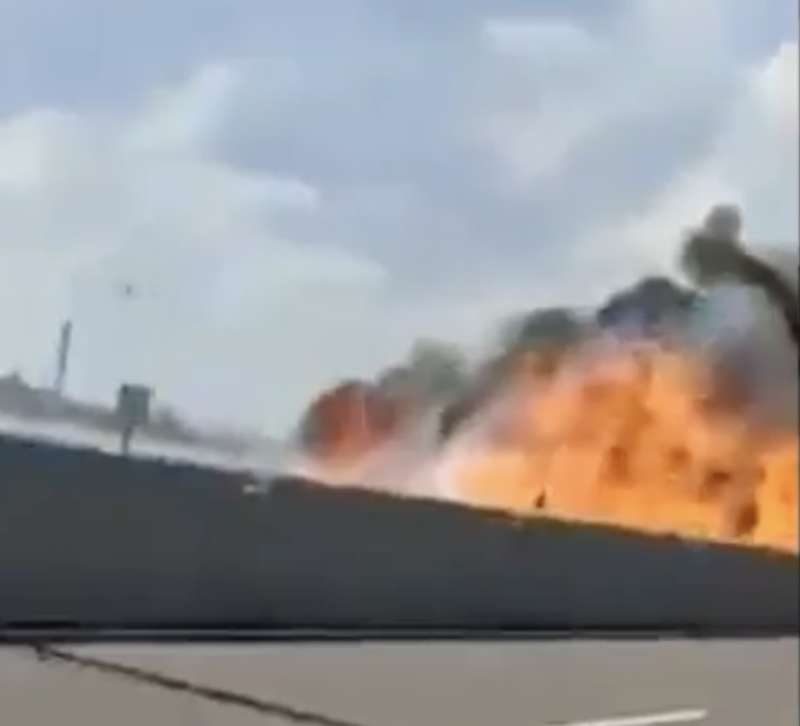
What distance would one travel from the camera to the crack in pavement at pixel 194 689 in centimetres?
1197

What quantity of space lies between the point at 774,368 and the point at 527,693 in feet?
43.8

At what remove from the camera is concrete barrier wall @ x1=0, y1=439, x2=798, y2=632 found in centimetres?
1473

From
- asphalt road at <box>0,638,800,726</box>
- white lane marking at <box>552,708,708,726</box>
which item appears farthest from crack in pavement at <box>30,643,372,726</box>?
white lane marking at <box>552,708,708,726</box>

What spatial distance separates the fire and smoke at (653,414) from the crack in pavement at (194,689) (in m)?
9.91

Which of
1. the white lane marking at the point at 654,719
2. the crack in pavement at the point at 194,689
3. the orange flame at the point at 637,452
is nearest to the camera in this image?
the crack in pavement at the point at 194,689

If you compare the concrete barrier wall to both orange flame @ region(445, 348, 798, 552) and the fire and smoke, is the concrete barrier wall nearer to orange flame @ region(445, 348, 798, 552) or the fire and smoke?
the fire and smoke

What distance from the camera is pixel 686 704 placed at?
49.9 ft

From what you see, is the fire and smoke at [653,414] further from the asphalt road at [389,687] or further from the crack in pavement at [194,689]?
the crack in pavement at [194,689]

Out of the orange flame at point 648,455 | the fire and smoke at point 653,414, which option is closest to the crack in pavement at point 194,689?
the fire and smoke at point 653,414

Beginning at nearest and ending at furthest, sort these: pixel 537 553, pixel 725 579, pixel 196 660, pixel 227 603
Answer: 1. pixel 196 660
2. pixel 227 603
3. pixel 537 553
4. pixel 725 579

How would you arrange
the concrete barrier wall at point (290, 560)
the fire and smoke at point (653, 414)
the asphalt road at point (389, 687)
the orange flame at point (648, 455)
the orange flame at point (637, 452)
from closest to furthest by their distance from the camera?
the asphalt road at point (389, 687) → the concrete barrier wall at point (290, 560) → the fire and smoke at point (653, 414) → the orange flame at point (637, 452) → the orange flame at point (648, 455)

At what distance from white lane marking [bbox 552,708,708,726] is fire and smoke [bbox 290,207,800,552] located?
8.63 m

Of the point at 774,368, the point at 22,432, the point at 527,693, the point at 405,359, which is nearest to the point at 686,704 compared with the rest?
the point at 527,693

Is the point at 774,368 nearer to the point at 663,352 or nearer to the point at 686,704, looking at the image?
the point at 663,352
